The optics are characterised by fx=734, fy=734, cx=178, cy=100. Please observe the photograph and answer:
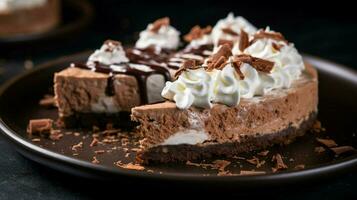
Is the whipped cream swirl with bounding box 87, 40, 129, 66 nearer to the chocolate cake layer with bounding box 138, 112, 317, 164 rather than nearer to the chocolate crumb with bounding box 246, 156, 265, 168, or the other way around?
the chocolate cake layer with bounding box 138, 112, 317, 164

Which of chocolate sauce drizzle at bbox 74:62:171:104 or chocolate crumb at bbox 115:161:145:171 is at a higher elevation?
chocolate sauce drizzle at bbox 74:62:171:104

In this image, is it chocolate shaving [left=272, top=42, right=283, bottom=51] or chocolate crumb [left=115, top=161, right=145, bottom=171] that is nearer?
chocolate crumb [left=115, top=161, right=145, bottom=171]

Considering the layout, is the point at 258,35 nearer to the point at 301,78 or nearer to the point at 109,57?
the point at 301,78

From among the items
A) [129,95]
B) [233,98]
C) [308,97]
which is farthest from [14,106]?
[308,97]

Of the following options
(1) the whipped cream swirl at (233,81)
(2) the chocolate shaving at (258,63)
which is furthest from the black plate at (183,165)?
(2) the chocolate shaving at (258,63)

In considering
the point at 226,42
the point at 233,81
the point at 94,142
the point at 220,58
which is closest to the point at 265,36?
the point at 226,42

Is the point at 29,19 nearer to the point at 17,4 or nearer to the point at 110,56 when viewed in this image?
the point at 17,4

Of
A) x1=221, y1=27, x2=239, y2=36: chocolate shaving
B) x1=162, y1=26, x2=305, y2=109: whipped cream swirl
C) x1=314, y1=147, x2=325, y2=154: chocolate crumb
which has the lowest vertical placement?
x1=314, y1=147, x2=325, y2=154: chocolate crumb

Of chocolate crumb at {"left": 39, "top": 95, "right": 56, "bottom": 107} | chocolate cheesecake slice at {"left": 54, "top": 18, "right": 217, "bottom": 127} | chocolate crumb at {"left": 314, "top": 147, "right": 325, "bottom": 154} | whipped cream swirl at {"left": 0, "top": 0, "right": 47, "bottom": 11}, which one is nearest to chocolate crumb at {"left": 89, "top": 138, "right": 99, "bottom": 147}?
chocolate cheesecake slice at {"left": 54, "top": 18, "right": 217, "bottom": 127}
